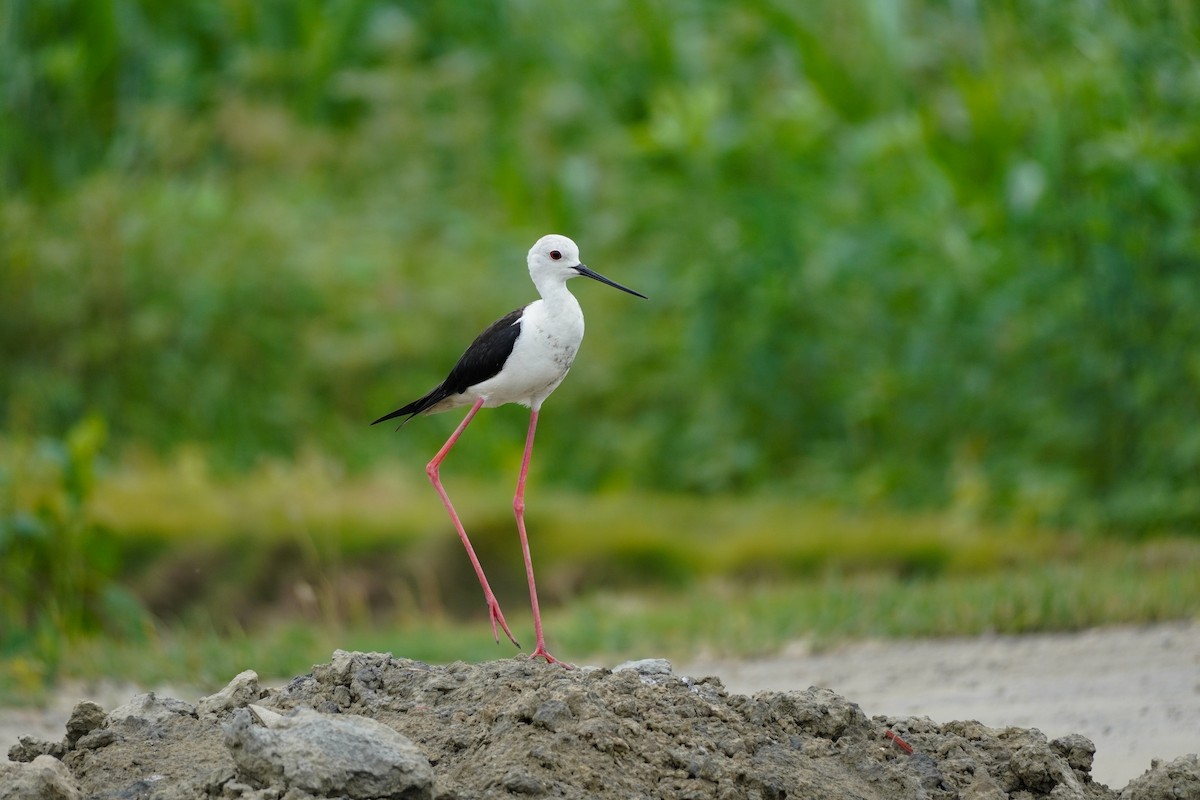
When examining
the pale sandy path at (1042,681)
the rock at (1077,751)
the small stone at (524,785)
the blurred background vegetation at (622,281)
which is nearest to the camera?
the small stone at (524,785)

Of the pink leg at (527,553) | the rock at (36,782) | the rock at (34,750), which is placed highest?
the pink leg at (527,553)

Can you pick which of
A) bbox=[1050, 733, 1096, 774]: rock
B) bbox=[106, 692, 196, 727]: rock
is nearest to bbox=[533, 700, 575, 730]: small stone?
bbox=[106, 692, 196, 727]: rock

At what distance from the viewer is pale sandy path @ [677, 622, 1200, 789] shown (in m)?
4.50

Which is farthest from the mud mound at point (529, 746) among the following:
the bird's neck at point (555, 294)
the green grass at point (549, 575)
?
the green grass at point (549, 575)

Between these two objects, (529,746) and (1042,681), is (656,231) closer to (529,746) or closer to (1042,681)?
(1042,681)

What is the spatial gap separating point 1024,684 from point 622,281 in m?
5.09

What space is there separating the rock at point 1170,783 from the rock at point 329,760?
159 centimetres

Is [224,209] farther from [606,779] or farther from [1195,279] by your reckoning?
[606,779]

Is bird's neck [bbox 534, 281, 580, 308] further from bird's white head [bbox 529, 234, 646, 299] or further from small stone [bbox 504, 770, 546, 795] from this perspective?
small stone [bbox 504, 770, 546, 795]

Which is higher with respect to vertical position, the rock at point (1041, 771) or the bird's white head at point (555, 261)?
the bird's white head at point (555, 261)

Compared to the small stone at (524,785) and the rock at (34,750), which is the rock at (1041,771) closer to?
the small stone at (524,785)

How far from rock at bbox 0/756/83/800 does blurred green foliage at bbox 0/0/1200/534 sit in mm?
5521

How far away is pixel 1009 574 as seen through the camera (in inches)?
275

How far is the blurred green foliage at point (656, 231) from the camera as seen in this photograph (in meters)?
7.62
